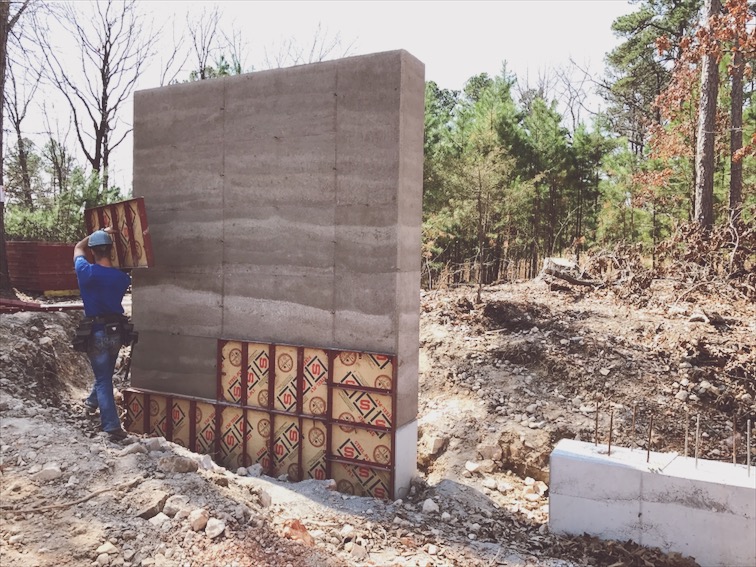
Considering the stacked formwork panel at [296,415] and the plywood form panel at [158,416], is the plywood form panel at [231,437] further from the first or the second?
the plywood form panel at [158,416]

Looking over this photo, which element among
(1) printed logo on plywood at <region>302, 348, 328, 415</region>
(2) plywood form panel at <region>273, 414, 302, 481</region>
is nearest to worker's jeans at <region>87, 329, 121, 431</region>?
(2) plywood form panel at <region>273, 414, 302, 481</region>

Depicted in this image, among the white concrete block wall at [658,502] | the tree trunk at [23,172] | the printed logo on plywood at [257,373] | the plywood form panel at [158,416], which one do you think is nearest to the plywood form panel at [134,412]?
the plywood form panel at [158,416]

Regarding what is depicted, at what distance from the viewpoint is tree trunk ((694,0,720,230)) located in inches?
485

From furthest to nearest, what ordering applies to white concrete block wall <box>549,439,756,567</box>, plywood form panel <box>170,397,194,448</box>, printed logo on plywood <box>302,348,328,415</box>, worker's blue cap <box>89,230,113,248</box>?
plywood form panel <box>170,397,194,448</box> < printed logo on plywood <box>302,348,328,415</box> < worker's blue cap <box>89,230,113,248</box> < white concrete block wall <box>549,439,756,567</box>

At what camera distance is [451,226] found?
658 inches

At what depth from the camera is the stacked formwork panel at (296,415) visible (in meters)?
5.54

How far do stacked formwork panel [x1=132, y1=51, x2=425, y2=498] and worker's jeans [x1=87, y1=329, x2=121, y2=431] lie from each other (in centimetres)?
99

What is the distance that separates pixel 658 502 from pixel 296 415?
11.0ft

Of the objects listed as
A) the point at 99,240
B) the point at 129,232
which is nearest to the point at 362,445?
the point at 99,240

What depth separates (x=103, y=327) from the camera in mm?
5613

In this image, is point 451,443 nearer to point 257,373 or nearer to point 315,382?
point 315,382

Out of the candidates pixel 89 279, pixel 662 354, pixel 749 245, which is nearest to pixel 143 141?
pixel 89 279

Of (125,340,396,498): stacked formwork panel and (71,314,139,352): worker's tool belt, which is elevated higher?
(71,314,139,352): worker's tool belt

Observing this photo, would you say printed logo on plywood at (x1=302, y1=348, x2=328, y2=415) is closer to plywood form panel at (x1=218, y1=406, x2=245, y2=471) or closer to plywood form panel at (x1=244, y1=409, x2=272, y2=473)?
plywood form panel at (x1=244, y1=409, x2=272, y2=473)
